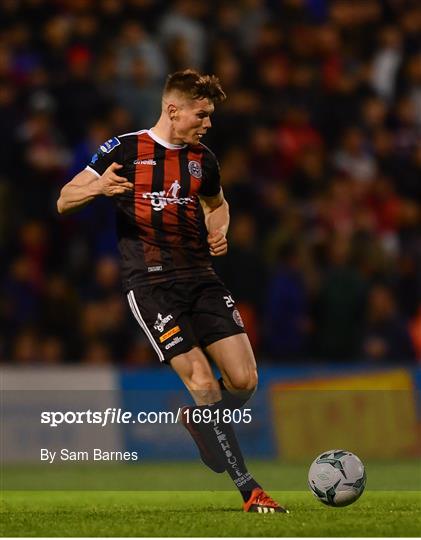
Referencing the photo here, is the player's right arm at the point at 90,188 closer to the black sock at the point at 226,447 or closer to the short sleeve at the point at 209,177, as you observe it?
the short sleeve at the point at 209,177

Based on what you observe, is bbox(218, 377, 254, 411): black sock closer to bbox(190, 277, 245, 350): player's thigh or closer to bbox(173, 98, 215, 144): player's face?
bbox(190, 277, 245, 350): player's thigh

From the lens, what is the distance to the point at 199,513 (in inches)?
307

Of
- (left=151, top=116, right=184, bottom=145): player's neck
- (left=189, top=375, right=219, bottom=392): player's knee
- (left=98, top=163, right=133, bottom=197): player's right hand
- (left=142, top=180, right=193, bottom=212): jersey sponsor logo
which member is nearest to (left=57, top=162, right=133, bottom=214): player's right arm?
(left=98, top=163, right=133, bottom=197): player's right hand

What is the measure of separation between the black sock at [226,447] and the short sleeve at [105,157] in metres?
1.44

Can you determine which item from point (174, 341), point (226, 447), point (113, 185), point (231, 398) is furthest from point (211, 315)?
point (113, 185)

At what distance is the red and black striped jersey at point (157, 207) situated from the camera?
8062 millimetres

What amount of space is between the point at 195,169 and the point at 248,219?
18.1 feet

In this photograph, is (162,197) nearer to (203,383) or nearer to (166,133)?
(166,133)

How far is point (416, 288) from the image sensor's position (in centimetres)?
1429


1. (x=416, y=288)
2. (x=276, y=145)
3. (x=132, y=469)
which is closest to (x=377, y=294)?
(x=416, y=288)

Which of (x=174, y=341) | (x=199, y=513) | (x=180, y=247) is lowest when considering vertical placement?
(x=199, y=513)

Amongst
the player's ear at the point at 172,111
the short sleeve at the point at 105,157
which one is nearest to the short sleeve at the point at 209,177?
the player's ear at the point at 172,111

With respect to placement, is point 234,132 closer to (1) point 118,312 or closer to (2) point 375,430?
(1) point 118,312

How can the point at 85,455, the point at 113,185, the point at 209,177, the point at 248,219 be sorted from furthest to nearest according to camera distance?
the point at 248,219, the point at 85,455, the point at 209,177, the point at 113,185
